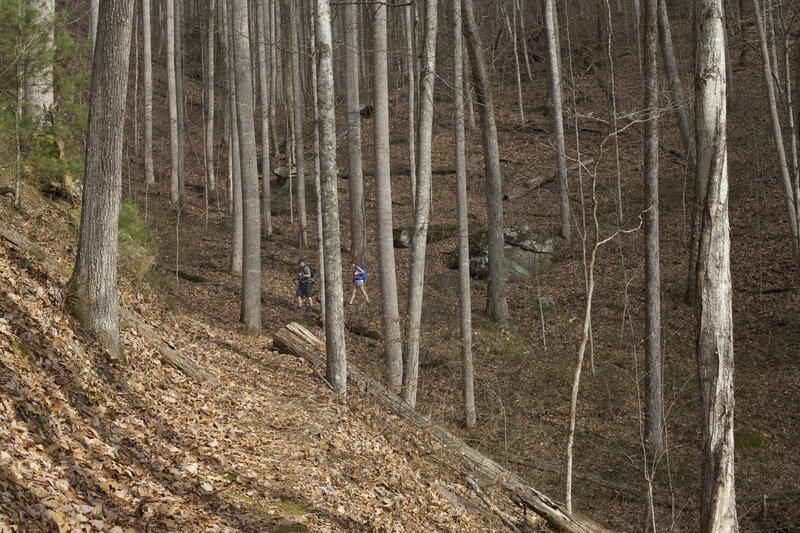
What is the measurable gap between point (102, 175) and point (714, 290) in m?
6.50

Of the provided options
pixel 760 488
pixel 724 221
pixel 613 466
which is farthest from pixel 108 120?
pixel 760 488

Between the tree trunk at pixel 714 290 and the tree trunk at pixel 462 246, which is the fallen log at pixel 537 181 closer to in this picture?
the tree trunk at pixel 462 246

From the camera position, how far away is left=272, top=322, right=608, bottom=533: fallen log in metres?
9.66

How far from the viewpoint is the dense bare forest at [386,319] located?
6539 millimetres

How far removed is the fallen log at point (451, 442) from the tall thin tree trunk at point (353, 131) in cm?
490

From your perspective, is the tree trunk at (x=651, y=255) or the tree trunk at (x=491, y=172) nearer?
the tree trunk at (x=651, y=255)

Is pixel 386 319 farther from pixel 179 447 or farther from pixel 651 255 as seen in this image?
pixel 179 447

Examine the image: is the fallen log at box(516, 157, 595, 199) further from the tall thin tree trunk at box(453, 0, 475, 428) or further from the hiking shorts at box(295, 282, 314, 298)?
the tall thin tree trunk at box(453, 0, 475, 428)

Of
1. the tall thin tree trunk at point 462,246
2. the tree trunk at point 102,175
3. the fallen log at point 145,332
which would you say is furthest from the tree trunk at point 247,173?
the tree trunk at point 102,175

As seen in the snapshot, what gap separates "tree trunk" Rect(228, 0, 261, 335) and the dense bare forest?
0.05 metres

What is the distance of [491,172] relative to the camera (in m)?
17.4

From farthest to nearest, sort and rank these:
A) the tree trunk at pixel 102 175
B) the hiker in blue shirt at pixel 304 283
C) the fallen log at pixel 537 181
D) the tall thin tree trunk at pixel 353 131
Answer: the fallen log at pixel 537 181
the hiker in blue shirt at pixel 304 283
the tall thin tree trunk at pixel 353 131
the tree trunk at pixel 102 175

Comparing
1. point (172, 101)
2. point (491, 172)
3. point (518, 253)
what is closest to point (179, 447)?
point (491, 172)

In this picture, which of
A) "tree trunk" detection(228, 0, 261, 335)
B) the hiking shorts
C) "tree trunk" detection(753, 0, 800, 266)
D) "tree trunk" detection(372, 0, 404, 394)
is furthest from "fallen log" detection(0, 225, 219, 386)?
"tree trunk" detection(753, 0, 800, 266)
